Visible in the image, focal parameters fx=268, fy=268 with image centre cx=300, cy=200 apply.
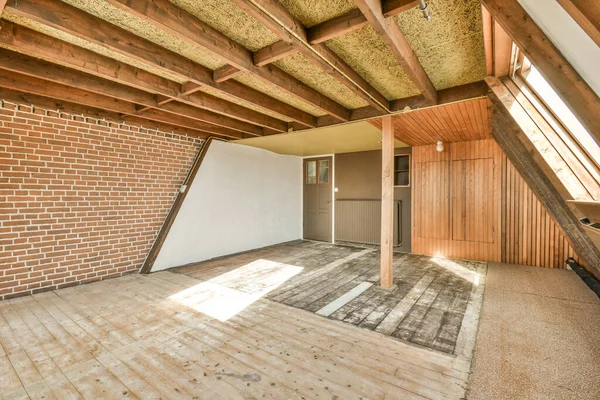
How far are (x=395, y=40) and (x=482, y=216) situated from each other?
4.48 m

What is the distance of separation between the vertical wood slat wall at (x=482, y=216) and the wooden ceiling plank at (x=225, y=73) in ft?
14.5

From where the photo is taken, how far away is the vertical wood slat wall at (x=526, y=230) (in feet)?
14.8

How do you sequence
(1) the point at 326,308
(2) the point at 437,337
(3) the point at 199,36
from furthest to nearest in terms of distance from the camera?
(1) the point at 326,308, (2) the point at 437,337, (3) the point at 199,36

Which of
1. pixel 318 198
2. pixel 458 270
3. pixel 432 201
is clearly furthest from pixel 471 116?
pixel 318 198

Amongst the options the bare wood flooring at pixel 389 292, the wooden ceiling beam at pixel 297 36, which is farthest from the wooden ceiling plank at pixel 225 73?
the bare wood flooring at pixel 389 292

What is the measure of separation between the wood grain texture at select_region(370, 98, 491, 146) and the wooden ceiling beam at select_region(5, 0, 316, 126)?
2170 mm

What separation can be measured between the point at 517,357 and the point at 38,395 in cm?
328

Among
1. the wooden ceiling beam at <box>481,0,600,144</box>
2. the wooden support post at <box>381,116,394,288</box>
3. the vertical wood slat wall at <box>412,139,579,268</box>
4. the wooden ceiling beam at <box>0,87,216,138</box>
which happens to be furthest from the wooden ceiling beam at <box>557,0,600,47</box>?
the vertical wood slat wall at <box>412,139,579,268</box>

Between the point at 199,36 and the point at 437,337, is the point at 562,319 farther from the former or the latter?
the point at 199,36

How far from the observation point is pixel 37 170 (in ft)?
10.8

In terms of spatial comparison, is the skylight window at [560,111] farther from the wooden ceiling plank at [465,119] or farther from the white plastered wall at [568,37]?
the wooden ceiling plank at [465,119]

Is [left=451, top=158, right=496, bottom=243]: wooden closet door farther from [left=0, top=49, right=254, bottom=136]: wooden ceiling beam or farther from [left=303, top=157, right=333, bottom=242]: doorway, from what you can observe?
[left=0, top=49, right=254, bottom=136]: wooden ceiling beam

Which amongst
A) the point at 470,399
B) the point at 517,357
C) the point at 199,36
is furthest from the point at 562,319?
the point at 199,36

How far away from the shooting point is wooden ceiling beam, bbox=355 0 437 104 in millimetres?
1526
